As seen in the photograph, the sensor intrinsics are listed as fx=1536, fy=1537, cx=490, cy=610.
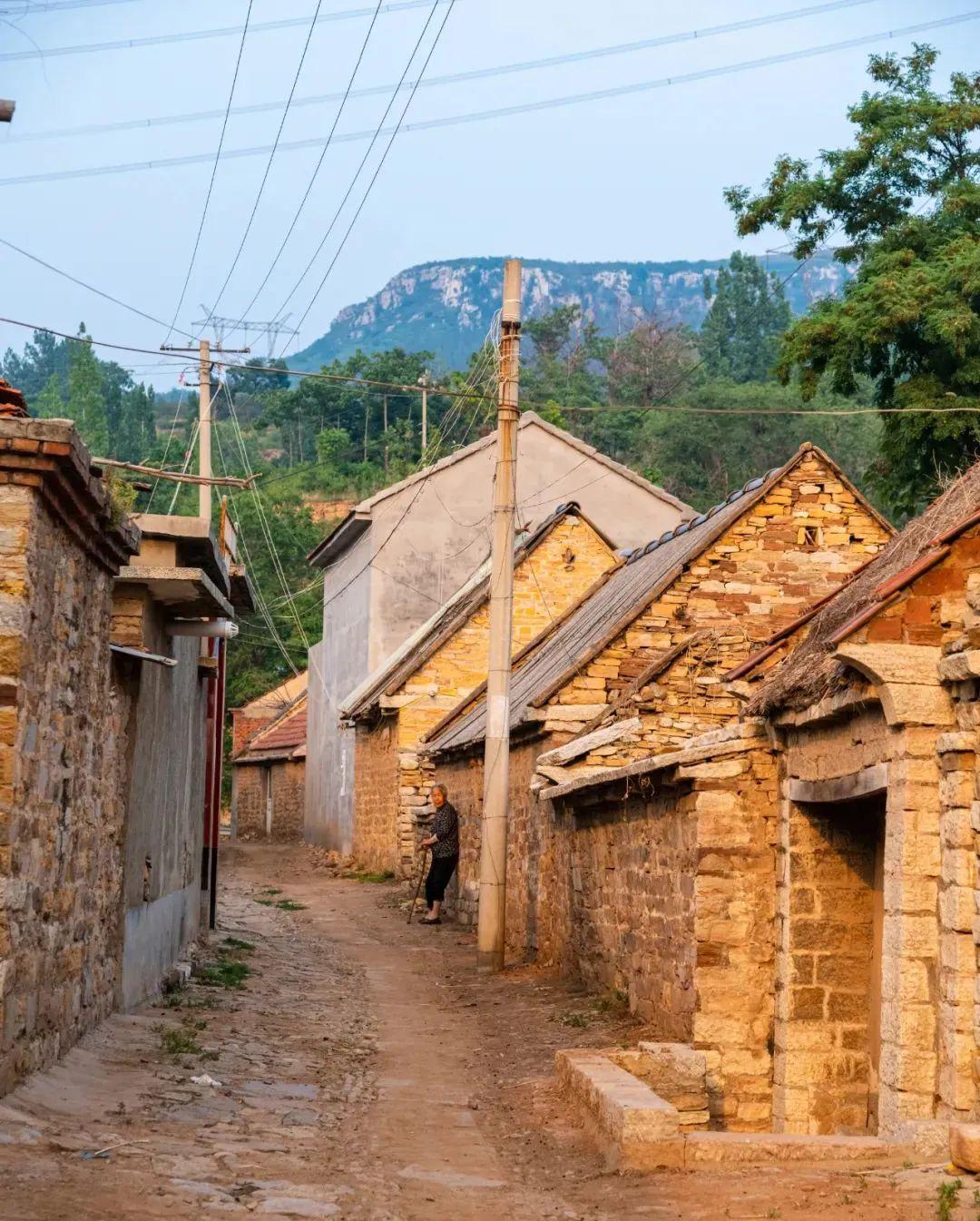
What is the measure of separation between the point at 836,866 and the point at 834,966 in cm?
Result: 63

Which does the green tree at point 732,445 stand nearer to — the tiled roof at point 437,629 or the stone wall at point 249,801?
the stone wall at point 249,801

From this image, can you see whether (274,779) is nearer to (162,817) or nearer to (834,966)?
(162,817)

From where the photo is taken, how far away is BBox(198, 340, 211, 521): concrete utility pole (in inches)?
1016

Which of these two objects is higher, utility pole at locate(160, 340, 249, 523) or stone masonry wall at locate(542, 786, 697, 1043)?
utility pole at locate(160, 340, 249, 523)

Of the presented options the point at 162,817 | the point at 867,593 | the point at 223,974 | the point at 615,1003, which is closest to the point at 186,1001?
the point at 162,817

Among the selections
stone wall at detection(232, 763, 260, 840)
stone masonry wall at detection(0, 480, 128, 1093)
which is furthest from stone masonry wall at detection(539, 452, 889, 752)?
stone wall at detection(232, 763, 260, 840)

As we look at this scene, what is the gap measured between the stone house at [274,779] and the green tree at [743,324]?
123 feet

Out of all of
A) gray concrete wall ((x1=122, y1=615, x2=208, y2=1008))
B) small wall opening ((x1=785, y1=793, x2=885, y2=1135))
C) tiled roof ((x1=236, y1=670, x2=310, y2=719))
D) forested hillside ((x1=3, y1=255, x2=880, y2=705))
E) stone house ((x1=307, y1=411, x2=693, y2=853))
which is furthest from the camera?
forested hillside ((x1=3, y1=255, x2=880, y2=705))

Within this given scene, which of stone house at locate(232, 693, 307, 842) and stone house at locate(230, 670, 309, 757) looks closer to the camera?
stone house at locate(232, 693, 307, 842)

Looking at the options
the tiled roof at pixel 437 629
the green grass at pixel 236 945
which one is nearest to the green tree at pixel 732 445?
the tiled roof at pixel 437 629

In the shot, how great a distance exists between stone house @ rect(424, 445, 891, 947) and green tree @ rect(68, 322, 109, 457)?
69.5m

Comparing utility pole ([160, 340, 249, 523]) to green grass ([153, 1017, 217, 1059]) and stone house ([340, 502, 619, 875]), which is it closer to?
stone house ([340, 502, 619, 875])

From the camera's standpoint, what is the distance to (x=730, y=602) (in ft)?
56.7

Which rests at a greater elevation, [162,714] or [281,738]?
[281,738]
